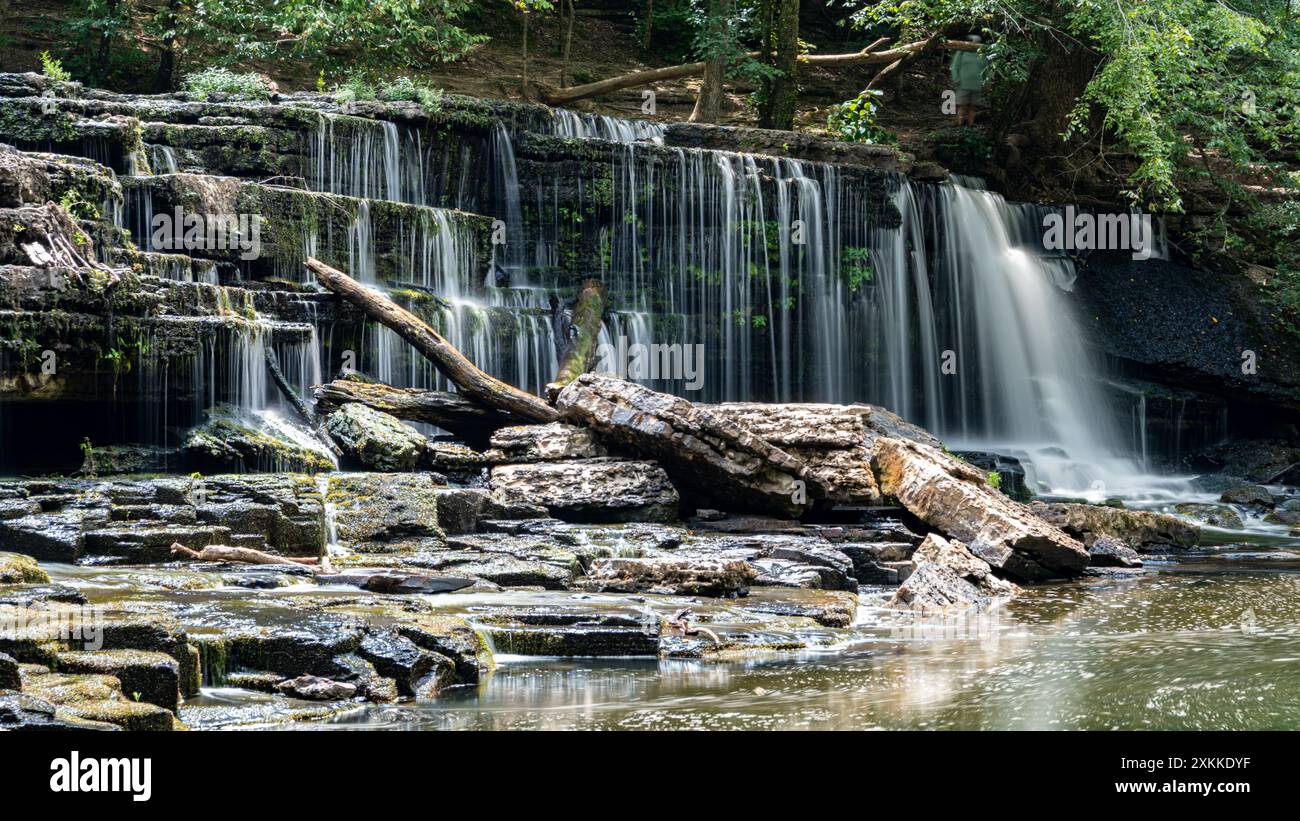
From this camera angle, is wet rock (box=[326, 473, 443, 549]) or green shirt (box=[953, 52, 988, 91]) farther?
green shirt (box=[953, 52, 988, 91])

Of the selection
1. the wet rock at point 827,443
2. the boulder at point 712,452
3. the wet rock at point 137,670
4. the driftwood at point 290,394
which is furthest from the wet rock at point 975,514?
the wet rock at point 137,670

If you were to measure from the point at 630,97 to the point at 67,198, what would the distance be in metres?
15.9

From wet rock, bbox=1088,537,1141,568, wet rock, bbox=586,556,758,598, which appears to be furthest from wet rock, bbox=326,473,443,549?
wet rock, bbox=1088,537,1141,568

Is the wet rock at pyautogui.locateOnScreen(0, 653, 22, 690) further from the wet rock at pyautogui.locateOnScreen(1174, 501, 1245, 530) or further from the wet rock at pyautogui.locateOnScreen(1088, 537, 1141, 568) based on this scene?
the wet rock at pyautogui.locateOnScreen(1174, 501, 1245, 530)

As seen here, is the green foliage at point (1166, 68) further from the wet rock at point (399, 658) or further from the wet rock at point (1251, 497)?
the wet rock at point (399, 658)

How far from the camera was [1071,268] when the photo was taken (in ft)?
71.2

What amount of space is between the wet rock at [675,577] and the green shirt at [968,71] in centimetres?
1762

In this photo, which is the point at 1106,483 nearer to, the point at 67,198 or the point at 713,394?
the point at 713,394

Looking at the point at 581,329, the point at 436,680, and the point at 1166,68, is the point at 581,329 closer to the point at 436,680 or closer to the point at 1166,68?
the point at 1166,68

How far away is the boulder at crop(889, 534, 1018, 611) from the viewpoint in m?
9.62

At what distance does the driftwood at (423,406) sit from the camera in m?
12.6

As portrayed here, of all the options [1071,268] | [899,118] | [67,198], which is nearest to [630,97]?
[899,118]

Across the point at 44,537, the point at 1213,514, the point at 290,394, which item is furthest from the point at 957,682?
the point at 1213,514

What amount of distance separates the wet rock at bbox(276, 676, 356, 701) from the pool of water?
19cm
